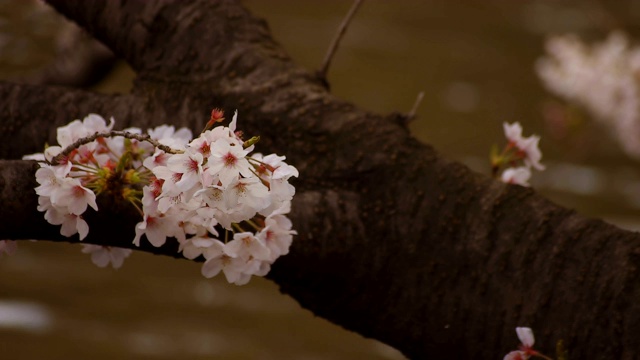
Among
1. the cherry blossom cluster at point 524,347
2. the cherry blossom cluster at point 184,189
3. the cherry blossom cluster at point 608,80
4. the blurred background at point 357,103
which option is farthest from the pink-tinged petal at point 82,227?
the cherry blossom cluster at point 608,80

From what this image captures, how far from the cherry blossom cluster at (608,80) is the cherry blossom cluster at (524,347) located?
1046 mm

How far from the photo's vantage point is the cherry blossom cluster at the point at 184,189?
505mm

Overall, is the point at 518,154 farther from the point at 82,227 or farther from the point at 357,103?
the point at 357,103

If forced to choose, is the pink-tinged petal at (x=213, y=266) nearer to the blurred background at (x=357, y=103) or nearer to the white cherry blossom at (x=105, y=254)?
the white cherry blossom at (x=105, y=254)

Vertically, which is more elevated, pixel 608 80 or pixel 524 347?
pixel 608 80

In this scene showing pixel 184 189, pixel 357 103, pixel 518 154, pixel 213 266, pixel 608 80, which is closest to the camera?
pixel 184 189

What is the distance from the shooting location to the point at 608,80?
66.6 inches

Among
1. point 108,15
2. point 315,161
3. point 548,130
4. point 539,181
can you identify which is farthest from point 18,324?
point 548,130

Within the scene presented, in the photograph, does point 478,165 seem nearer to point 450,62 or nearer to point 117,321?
point 450,62

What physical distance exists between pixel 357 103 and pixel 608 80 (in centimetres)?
97

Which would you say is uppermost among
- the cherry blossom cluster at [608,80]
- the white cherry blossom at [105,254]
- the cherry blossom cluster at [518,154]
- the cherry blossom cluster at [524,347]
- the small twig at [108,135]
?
the cherry blossom cluster at [608,80]

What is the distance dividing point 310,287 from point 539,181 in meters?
1.74

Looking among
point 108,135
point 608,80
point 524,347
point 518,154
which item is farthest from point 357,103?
point 108,135

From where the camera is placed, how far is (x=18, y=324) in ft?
5.80
